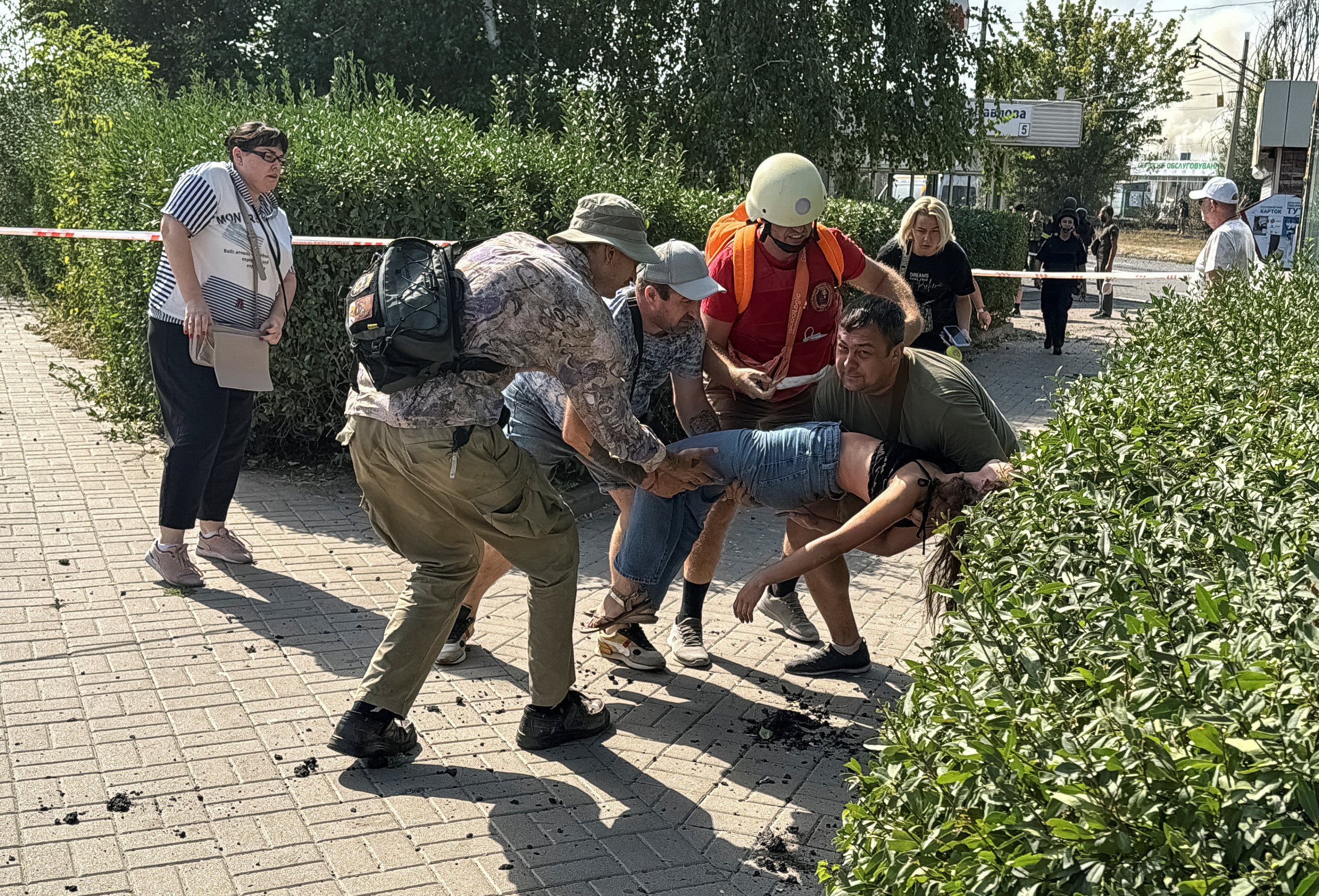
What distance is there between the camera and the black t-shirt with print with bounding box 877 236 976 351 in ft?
28.2

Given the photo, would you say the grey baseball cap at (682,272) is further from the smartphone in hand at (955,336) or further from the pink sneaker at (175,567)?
the smartphone in hand at (955,336)

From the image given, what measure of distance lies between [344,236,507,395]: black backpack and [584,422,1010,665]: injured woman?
1.18m

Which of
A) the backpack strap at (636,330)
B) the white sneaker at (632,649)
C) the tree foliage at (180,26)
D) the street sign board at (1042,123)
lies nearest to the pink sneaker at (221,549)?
the white sneaker at (632,649)

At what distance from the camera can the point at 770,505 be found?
4.75 meters

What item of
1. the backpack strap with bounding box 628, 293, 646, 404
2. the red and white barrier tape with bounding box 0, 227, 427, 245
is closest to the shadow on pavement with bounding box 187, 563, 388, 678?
the backpack strap with bounding box 628, 293, 646, 404

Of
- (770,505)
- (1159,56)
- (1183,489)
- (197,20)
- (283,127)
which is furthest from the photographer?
(1159,56)

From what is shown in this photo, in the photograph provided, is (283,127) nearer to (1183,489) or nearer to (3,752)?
(3,752)

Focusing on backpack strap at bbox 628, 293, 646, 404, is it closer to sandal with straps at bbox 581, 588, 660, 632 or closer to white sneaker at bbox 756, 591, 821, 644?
sandal with straps at bbox 581, 588, 660, 632

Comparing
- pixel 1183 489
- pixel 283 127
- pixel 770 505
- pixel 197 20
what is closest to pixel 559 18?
pixel 197 20

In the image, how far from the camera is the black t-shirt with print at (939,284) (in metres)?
8.59

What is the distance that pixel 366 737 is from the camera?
4102 mm

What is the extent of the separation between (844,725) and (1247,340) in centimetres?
217

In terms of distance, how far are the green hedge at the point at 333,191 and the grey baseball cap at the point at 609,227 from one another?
137 inches

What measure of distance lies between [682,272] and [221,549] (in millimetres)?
2876
